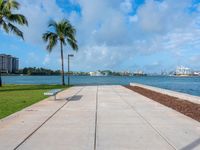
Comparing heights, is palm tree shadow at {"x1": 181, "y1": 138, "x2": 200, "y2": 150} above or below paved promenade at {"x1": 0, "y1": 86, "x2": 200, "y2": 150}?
below

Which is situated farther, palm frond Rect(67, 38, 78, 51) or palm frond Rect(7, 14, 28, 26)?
palm frond Rect(67, 38, 78, 51)

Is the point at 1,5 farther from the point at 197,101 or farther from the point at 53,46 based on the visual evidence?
the point at 197,101

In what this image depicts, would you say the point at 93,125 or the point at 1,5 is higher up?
the point at 1,5

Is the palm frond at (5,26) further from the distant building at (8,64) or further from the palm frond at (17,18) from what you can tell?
the distant building at (8,64)

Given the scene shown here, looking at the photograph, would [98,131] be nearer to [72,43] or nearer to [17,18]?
[17,18]

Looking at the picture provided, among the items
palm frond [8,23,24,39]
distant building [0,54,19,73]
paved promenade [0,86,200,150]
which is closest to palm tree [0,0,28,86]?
palm frond [8,23,24,39]

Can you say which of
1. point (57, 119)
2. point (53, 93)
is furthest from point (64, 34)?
point (57, 119)

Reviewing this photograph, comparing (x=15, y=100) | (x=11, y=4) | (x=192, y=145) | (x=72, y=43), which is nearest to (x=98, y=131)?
(x=192, y=145)

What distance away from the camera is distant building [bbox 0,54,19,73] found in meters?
131

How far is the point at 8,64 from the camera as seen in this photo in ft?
455

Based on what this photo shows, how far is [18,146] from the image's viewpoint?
7.26 metres

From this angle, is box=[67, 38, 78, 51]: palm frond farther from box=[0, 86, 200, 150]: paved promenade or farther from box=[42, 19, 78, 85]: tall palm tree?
box=[0, 86, 200, 150]: paved promenade

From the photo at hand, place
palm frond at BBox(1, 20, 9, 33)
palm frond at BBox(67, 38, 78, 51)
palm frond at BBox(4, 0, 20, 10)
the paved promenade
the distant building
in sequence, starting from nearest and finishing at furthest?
the paved promenade, palm frond at BBox(4, 0, 20, 10), palm frond at BBox(1, 20, 9, 33), palm frond at BBox(67, 38, 78, 51), the distant building

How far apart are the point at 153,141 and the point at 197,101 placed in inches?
389
